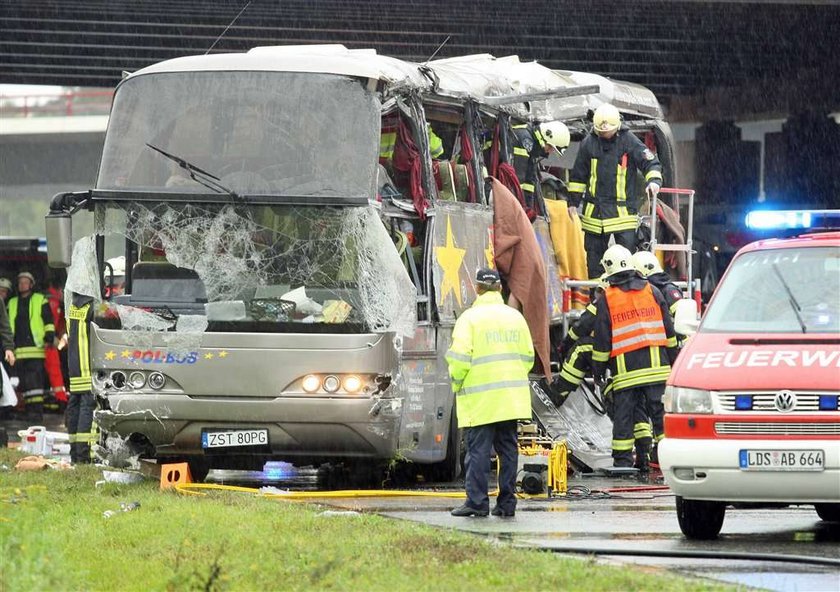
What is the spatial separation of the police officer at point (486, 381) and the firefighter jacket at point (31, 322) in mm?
15045

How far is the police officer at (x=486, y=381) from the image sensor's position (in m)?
11.2

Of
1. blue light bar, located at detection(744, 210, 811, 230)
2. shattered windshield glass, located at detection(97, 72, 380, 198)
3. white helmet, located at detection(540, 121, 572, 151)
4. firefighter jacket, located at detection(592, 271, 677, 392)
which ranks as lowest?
firefighter jacket, located at detection(592, 271, 677, 392)

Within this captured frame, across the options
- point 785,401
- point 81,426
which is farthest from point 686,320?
point 81,426

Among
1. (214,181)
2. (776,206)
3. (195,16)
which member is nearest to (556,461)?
(214,181)

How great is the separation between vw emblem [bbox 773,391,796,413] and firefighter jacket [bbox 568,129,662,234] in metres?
6.87

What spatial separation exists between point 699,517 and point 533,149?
6.50 metres

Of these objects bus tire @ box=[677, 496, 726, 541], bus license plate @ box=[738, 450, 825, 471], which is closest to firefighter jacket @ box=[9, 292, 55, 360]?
bus tire @ box=[677, 496, 726, 541]

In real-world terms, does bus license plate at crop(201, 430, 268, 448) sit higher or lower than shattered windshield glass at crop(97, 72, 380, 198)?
lower

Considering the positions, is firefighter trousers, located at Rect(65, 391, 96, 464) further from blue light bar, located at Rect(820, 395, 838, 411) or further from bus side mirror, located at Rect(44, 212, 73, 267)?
blue light bar, located at Rect(820, 395, 838, 411)

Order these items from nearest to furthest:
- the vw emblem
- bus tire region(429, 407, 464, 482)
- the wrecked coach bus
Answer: the vw emblem → the wrecked coach bus → bus tire region(429, 407, 464, 482)

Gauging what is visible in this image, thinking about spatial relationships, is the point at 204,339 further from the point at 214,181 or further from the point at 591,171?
the point at 591,171

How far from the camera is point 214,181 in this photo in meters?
12.7

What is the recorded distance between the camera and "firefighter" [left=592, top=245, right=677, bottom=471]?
583 inches

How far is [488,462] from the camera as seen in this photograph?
1124 cm
